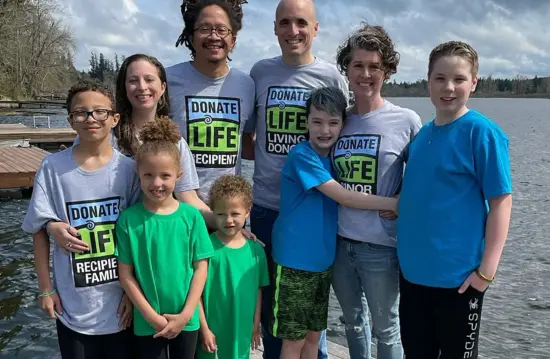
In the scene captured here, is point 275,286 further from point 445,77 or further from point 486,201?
point 445,77

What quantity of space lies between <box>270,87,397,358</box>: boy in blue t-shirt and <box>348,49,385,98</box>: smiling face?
0.16 meters

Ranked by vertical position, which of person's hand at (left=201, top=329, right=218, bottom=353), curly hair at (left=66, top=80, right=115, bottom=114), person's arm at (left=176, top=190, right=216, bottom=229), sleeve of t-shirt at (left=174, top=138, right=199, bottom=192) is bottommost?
person's hand at (left=201, top=329, right=218, bottom=353)

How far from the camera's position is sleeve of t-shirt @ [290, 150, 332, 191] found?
3.09 meters

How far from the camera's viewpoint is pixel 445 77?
8.98 feet

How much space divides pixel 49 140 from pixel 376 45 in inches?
759

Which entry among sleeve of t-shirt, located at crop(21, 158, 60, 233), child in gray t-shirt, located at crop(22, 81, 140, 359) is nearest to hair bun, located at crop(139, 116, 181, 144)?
child in gray t-shirt, located at crop(22, 81, 140, 359)

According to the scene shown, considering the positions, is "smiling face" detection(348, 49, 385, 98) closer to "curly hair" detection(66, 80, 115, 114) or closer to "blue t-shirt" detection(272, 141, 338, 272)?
"blue t-shirt" detection(272, 141, 338, 272)

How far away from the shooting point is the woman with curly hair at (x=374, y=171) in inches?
123

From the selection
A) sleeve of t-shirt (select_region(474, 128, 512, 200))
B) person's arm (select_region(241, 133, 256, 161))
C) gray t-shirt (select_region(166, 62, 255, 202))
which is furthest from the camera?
person's arm (select_region(241, 133, 256, 161))

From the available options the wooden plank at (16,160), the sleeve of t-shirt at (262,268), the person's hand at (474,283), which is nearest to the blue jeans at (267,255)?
the sleeve of t-shirt at (262,268)

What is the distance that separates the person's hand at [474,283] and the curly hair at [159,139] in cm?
173

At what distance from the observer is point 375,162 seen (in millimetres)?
3127

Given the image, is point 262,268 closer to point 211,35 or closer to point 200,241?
point 200,241

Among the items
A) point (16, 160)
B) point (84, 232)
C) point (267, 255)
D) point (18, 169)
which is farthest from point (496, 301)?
point (16, 160)
